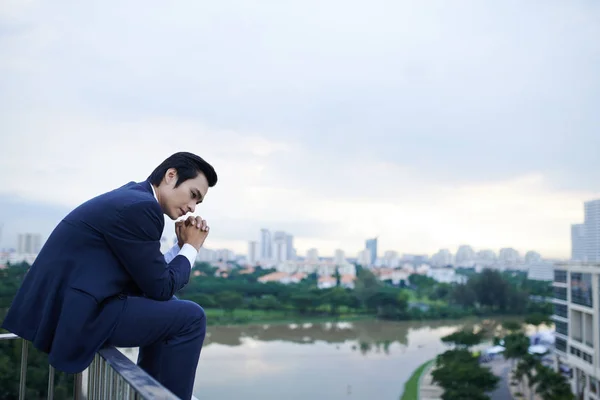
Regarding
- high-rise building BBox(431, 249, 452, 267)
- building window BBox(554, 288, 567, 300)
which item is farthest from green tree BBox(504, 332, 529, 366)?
high-rise building BBox(431, 249, 452, 267)

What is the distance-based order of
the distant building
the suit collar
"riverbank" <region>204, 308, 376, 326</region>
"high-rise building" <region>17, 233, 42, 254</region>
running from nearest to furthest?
1. the suit collar
2. "riverbank" <region>204, 308, 376, 326</region>
3. "high-rise building" <region>17, 233, 42, 254</region>
4. the distant building

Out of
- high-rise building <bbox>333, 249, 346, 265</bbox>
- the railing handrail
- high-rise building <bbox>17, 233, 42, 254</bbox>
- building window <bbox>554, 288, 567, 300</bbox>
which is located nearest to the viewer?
the railing handrail

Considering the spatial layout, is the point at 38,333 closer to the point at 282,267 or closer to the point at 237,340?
the point at 237,340

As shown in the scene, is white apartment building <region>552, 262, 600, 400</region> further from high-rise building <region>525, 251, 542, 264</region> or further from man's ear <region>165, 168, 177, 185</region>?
high-rise building <region>525, 251, 542, 264</region>

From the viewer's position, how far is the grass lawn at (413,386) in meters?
14.2

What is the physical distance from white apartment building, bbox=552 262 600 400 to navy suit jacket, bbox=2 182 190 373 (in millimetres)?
12597

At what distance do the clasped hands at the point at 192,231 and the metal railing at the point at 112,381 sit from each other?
0.73 ft

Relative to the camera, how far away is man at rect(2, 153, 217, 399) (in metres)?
0.73

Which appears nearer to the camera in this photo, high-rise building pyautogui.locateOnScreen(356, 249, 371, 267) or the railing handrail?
the railing handrail

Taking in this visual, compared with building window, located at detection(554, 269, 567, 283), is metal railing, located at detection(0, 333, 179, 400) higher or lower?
higher

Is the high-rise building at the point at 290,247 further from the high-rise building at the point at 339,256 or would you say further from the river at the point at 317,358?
the river at the point at 317,358

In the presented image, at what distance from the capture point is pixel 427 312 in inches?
941

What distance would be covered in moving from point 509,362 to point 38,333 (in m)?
20.1

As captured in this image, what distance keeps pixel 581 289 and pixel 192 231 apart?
13.6 m
